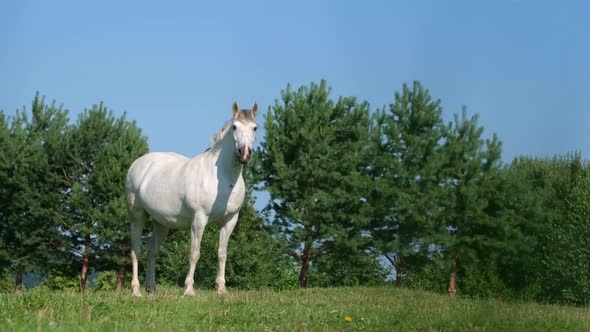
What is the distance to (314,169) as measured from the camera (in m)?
24.4

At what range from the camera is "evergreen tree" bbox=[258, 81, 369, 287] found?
23328 mm

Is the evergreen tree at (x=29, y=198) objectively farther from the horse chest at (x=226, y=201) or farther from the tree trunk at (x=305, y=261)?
the horse chest at (x=226, y=201)

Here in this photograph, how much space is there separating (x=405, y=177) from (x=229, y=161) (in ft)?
41.3

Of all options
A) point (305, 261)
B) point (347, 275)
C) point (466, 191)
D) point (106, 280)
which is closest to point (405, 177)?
point (466, 191)

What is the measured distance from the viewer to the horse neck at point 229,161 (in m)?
10.6

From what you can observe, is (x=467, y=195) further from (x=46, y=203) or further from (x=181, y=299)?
(x=46, y=203)

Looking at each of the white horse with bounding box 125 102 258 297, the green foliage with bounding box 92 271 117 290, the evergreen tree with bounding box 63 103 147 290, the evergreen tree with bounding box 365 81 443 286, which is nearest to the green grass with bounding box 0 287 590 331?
the white horse with bounding box 125 102 258 297

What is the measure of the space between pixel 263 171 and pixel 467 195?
7.75 metres

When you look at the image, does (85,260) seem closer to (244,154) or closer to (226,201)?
(226,201)

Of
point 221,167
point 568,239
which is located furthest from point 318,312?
point 568,239

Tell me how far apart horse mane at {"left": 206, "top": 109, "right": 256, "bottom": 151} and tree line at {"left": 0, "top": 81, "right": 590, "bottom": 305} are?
1106 centimetres

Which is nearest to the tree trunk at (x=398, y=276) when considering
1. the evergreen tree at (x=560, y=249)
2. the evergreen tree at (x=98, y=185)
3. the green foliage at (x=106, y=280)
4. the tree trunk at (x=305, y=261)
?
the tree trunk at (x=305, y=261)

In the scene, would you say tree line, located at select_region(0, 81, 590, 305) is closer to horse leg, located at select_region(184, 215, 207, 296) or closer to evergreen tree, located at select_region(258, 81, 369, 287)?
evergreen tree, located at select_region(258, 81, 369, 287)

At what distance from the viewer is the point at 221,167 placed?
1059 centimetres
